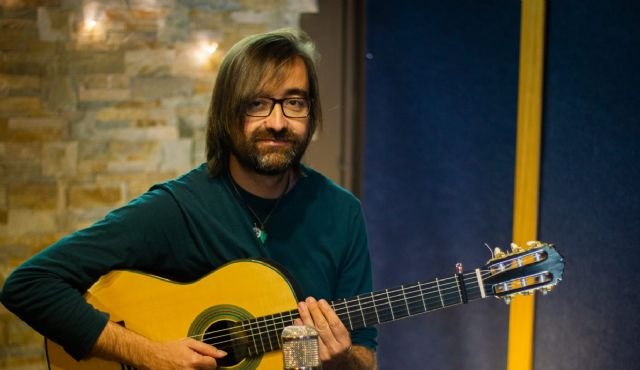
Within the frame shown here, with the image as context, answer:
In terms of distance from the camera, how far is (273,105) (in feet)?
7.78

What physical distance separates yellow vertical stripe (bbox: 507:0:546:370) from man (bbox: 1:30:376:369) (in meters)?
0.65

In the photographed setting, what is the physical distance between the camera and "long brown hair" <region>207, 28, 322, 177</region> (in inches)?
94.2

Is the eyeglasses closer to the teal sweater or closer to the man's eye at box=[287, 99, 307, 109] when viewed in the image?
the man's eye at box=[287, 99, 307, 109]

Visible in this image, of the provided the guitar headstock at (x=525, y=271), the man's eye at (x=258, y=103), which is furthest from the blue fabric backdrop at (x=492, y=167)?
the man's eye at (x=258, y=103)

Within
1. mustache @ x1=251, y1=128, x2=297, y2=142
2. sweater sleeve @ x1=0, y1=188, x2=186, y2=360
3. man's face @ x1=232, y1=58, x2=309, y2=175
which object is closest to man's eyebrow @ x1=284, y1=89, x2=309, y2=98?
man's face @ x1=232, y1=58, x2=309, y2=175

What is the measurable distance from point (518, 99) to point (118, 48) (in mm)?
1536

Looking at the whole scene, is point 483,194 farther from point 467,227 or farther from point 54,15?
point 54,15

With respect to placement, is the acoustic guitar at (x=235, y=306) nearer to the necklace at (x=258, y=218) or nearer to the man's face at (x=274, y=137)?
the necklace at (x=258, y=218)

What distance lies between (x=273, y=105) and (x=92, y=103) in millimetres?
1126

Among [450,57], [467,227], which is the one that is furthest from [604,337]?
[450,57]

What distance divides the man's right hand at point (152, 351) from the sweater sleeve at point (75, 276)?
0.04m

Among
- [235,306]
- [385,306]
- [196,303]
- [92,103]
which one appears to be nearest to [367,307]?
[385,306]

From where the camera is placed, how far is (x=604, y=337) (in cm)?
263

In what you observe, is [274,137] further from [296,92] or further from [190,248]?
[190,248]
